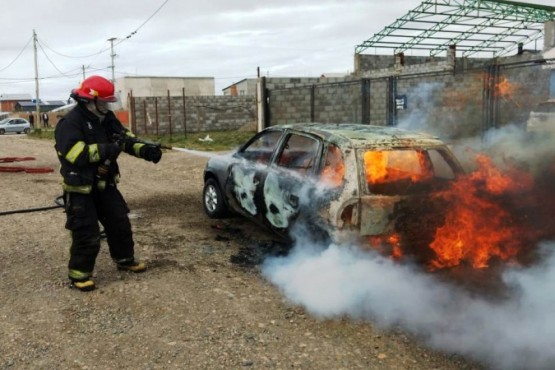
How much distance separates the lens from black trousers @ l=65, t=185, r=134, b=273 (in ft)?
14.6

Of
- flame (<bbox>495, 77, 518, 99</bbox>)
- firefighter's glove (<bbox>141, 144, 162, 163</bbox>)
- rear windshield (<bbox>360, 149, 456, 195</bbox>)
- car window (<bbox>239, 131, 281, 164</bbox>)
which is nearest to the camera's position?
rear windshield (<bbox>360, 149, 456, 195</bbox>)

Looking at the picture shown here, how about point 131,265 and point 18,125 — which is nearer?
point 131,265

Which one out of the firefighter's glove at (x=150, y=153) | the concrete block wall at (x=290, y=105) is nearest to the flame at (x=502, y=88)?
the concrete block wall at (x=290, y=105)

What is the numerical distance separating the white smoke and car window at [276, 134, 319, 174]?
2.70 feet

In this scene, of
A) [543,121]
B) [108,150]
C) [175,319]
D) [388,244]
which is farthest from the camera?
[543,121]

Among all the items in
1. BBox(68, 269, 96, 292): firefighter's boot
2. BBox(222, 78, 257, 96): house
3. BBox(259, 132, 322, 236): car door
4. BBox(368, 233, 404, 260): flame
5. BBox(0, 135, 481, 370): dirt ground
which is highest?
BBox(222, 78, 257, 96): house

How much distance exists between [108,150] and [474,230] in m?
3.35

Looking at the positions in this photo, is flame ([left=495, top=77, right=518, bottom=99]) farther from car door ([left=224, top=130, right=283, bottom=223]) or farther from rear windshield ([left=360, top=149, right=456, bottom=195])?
car door ([left=224, top=130, right=283, bottom=223])

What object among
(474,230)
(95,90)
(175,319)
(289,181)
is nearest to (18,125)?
(95,90)

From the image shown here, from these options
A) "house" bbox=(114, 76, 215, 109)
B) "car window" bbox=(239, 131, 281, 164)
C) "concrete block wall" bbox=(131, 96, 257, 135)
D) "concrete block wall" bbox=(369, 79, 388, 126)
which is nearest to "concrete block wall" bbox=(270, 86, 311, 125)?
"concrete block wall" bbox=(369, 79, 388, 126)

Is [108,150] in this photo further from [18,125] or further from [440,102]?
[18,125]

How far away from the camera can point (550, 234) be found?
4.81m

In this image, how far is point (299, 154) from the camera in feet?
16.8

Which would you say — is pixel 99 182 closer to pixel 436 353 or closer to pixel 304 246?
pixel 304 246
